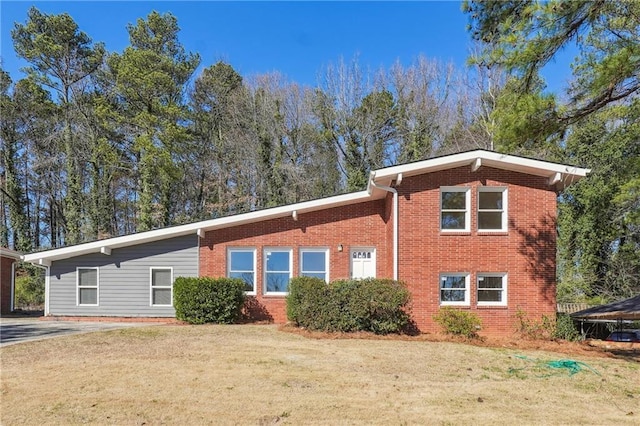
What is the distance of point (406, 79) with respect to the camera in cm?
2669

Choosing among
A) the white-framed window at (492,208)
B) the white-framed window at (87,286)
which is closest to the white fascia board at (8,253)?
the white-framed window at (87,286)

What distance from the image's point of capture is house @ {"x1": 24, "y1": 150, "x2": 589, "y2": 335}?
461 inches

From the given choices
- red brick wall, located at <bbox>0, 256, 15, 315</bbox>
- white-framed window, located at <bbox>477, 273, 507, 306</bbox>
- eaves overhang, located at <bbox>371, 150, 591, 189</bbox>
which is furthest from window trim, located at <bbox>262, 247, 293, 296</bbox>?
red brick wall, located at <bbox>0, 256, 15, 315</bbox>

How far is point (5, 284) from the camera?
17391 mm

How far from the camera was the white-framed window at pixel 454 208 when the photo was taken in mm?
12070

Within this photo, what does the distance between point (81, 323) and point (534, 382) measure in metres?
12.8

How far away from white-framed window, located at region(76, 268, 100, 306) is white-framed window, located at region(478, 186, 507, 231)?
12.7 meters

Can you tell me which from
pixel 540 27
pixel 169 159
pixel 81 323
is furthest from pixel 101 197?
pixel 540 27

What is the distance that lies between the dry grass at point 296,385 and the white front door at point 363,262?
187 inches

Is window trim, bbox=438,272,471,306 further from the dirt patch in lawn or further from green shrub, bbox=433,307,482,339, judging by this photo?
the dirt patch in lawn

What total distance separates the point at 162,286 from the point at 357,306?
280 inches

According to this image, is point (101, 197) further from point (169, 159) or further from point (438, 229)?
point (438, 229)

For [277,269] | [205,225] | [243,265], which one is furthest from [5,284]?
[277,269]

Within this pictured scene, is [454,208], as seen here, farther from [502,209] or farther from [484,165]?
[484,165]
